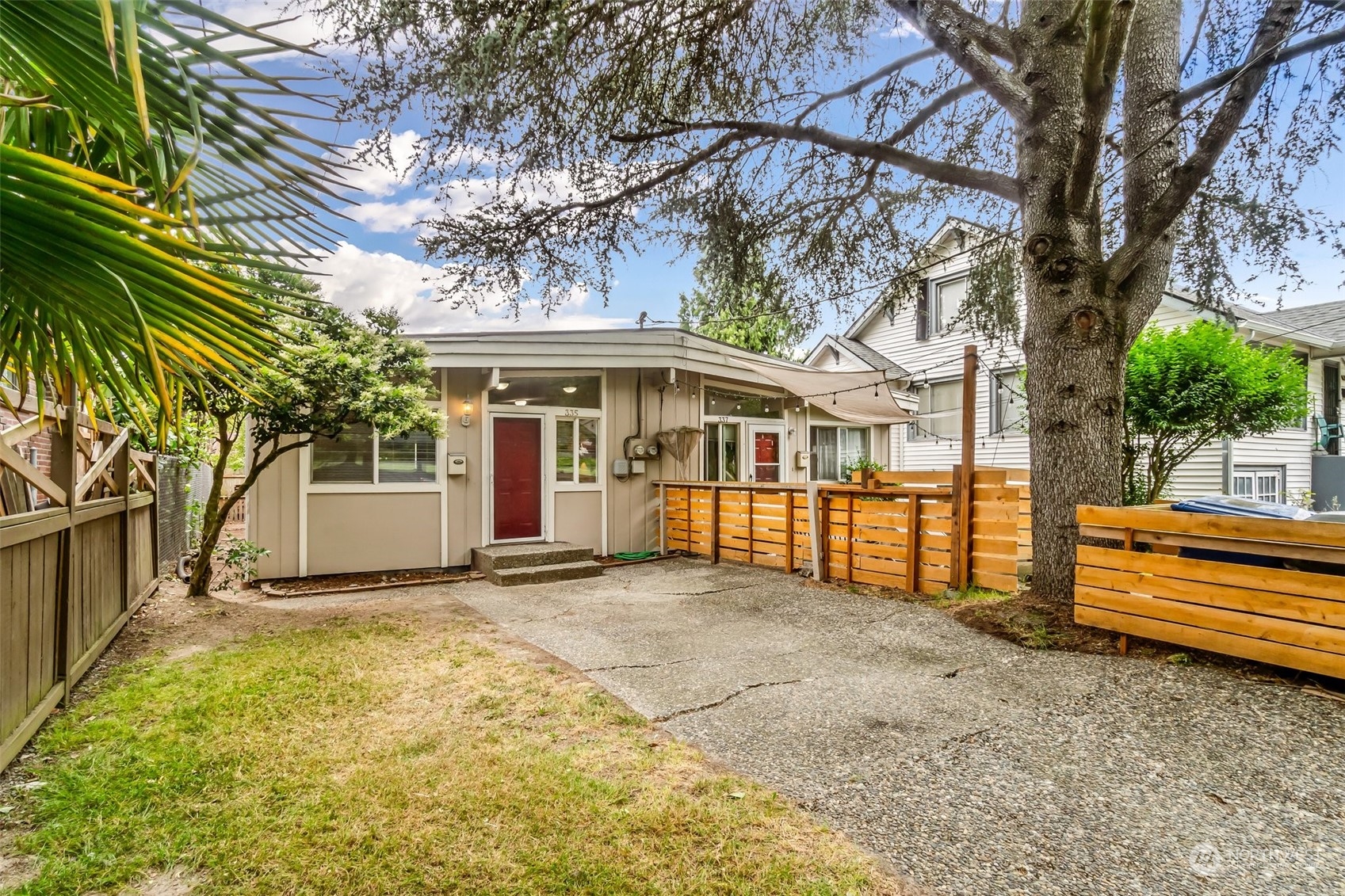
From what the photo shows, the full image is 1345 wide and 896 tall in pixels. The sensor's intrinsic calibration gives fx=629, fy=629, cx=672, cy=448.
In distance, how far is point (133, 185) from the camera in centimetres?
115

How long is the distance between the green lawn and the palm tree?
5.10 ft

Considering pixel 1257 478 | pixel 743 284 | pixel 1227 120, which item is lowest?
pixel 1257 478

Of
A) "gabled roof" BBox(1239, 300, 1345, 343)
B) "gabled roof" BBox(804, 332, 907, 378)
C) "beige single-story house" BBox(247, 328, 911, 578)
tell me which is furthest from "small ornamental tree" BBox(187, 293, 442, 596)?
"gabled roof" BBox(1239, 300, 1345, 343)

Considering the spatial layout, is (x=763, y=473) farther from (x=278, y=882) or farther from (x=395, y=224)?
(x=278, y=882)

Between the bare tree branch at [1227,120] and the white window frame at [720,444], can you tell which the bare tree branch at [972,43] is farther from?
the white window frame at [720,444]

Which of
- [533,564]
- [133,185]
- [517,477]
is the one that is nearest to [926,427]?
[517,477]

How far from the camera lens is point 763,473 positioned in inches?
416

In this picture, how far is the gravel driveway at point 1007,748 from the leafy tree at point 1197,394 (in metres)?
5.22

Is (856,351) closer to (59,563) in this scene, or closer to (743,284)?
(743,284)

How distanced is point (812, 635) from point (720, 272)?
4.17 metres

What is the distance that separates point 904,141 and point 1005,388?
14.7 feet

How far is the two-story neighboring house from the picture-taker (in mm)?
10906

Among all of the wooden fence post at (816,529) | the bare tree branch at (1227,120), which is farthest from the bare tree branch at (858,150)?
the wooden fence post at (816,529)

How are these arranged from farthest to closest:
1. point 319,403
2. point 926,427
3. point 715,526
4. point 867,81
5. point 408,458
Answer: point 926,427
point 715,526
point 408,458
point 867,81
point 319,403
